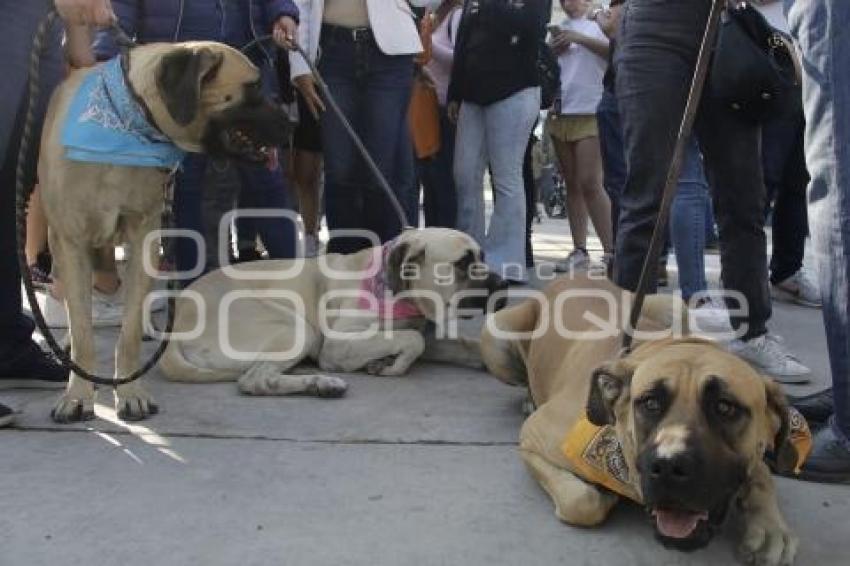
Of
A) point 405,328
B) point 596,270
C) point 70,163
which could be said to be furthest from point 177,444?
point 596,270

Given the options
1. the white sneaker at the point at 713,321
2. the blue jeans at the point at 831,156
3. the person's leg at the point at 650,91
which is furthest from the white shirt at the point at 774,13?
the white sneaker at the point at 713,321

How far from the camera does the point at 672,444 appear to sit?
216 centimetres

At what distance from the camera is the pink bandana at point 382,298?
14.5 ft

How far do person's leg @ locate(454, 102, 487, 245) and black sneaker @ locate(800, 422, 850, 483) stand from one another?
3692mm

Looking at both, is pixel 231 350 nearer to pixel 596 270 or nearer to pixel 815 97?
pixel 815 97

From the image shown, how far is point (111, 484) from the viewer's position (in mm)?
2789

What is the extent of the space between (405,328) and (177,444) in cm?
153

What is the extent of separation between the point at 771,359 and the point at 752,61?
1.29 m

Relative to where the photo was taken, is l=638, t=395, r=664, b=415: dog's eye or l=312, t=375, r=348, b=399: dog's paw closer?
l=638, t=395, r=664, b=415: dog's eye

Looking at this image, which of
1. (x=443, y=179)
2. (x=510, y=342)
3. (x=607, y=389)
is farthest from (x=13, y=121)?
(x=443, y=179)

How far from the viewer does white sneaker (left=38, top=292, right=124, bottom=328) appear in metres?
4.99

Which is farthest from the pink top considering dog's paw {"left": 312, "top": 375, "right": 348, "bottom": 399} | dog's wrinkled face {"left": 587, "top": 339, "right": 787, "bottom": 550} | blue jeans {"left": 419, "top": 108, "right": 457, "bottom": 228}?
dog's wrinkled face {"left": 587, "top": 339, "right": 787, "bottom": 550}

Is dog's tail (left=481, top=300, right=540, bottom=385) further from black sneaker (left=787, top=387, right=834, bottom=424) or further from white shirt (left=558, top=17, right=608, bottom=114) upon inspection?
white shirt (left=558, top=17, right=608, bottom=114)

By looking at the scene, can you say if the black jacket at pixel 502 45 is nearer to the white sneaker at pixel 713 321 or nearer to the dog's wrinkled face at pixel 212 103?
the white sneaker at pixel 713 321
